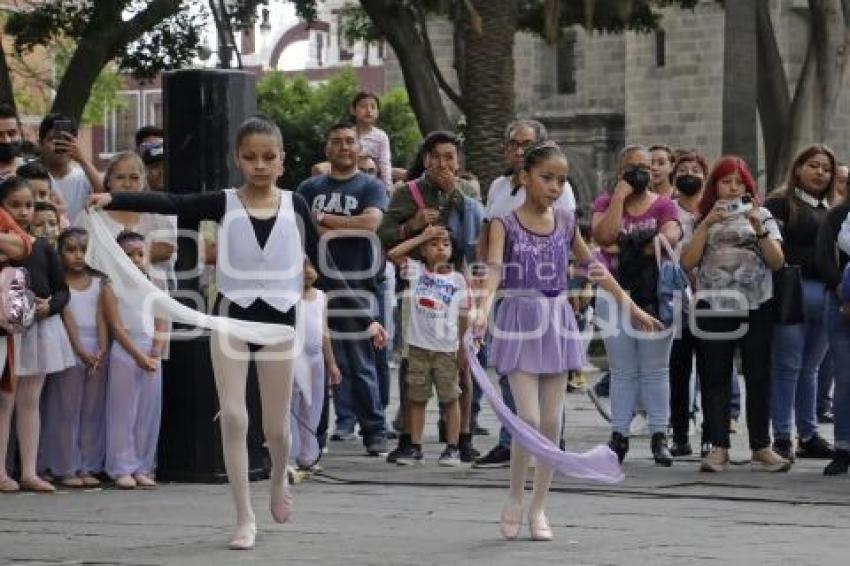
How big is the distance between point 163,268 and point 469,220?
200 centimetres

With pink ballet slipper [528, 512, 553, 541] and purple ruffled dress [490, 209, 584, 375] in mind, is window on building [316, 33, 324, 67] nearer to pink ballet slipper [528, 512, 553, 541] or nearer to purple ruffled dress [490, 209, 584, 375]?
purple ruffled dress [490, 209, 584, 375]

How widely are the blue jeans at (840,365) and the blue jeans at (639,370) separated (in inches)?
41.3

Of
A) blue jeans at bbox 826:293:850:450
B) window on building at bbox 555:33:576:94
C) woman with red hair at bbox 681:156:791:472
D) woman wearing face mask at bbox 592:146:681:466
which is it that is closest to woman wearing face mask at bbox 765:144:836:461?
woman with red hair at bbox 681:156:791:472

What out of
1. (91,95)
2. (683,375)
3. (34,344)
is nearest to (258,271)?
(34,344)

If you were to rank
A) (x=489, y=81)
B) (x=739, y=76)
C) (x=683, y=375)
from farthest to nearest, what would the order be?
(x=739, y=76) < (x=489, y=81) < (x=683, y=375)

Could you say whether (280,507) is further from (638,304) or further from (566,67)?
(566,67)

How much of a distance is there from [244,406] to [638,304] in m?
4.50

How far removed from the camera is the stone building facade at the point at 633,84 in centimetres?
5853

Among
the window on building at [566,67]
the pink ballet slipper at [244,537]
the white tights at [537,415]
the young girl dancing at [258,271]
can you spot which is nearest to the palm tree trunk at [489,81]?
the white tights at [537,415]

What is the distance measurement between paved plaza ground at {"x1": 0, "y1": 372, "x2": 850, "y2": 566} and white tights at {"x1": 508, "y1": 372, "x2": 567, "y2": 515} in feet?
0.78

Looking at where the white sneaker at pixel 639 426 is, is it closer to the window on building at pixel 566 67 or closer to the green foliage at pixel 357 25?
the green foliage at pixel 357 25

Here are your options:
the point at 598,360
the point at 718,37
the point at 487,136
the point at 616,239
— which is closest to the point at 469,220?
the point at 616,239

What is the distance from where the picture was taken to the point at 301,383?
45.1 ft

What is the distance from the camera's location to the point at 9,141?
46.6 feet
